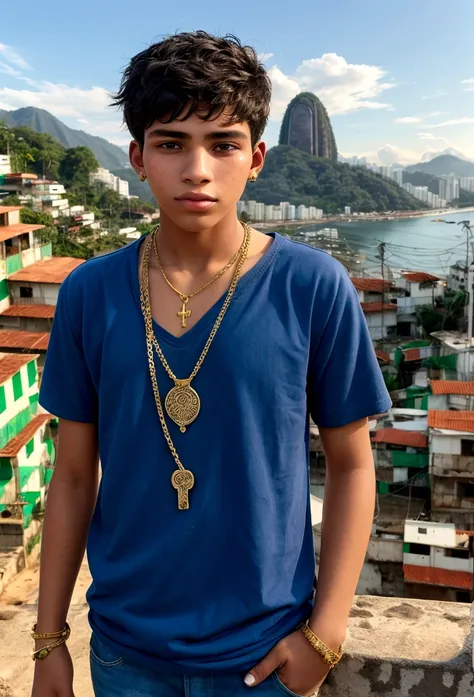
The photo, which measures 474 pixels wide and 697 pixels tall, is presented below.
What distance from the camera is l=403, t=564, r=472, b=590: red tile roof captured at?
9.75 metres

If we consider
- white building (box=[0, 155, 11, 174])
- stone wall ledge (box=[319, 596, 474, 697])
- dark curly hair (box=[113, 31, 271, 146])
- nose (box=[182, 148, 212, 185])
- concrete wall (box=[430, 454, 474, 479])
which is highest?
white building (box=[0, 155, 11, 174])

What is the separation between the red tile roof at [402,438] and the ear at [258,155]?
39.0 ft

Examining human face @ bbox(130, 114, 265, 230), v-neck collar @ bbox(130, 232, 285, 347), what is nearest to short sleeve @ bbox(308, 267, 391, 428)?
v-neck collar @ bbox(130, 232, 285, 347)

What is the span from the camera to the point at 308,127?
91125mm

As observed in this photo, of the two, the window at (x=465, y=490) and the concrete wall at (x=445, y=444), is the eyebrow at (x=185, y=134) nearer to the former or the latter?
the concrete wall at (x=445, y=444)

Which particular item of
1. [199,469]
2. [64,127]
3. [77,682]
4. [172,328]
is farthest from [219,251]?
[64,127]

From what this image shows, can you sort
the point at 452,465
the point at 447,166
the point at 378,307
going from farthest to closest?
1. the point at 447,166
2. the point at 378,307
3. the point at 452,465

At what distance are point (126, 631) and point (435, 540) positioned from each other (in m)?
9.55

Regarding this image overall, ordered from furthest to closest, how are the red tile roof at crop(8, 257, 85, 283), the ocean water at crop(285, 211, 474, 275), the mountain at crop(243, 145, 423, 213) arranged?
the mountain at crop(243, 145, 423, 213)
the ocean water at crop(285, 211, 474, 275)
the red tile roof at crop(8, 257, 85, 283)

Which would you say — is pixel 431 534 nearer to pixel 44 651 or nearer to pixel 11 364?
pixel 11 364

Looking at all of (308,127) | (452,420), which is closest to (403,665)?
Answer: (452,420)

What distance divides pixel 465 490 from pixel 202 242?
1194cm

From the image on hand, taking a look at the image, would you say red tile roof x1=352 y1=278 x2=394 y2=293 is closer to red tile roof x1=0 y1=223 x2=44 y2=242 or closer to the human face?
red tile roof x1=0 y1=223 x2=44 y2=242

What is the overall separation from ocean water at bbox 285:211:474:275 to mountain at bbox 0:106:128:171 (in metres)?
75.9
